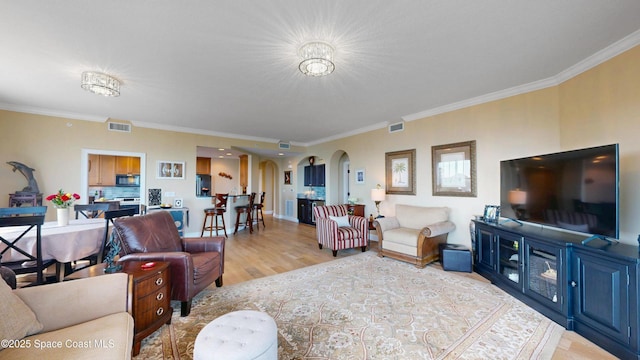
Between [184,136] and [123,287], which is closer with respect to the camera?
[123,287]

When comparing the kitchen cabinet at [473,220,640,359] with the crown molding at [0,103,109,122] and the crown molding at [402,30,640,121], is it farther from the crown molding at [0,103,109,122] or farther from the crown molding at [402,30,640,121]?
the crown molding at [0,103,109,122]

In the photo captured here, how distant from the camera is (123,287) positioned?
5.39 feet

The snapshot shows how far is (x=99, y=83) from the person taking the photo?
2.89 m

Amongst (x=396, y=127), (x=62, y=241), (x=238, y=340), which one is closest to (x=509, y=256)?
(x=396, y=127)

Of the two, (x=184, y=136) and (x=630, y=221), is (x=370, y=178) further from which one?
(x=184, y=136)

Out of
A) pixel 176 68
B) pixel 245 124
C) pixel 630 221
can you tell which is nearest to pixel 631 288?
pixel 630 221

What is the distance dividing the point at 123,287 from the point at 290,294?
1675 millimetres

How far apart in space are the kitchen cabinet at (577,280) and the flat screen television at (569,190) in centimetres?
18

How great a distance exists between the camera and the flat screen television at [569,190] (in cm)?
208

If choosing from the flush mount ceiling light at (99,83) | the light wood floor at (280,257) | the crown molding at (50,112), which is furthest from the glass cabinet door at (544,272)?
the crown molding at (50,112)

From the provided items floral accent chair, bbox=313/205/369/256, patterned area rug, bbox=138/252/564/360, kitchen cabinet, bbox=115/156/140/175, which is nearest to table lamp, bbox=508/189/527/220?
patterned area rug, bbox=138/252/564/360

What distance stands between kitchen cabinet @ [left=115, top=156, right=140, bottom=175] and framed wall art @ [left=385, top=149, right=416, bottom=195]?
7.08m

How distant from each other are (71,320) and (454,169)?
483 cm

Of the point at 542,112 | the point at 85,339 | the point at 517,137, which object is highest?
the point at 542,112
